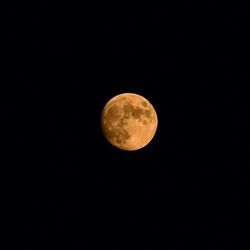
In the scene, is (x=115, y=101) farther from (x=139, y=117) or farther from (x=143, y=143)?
(x=143, y=143)

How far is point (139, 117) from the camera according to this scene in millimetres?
3697

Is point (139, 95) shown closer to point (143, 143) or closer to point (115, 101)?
point (115, 101)

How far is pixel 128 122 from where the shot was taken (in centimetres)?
366

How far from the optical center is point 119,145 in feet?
12.4

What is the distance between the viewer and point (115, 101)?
378 cm

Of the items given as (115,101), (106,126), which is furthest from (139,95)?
(106,126)

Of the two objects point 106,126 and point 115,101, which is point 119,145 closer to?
point 106,126

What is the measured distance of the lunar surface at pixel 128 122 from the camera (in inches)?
144

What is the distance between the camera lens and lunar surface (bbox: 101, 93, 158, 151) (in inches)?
144

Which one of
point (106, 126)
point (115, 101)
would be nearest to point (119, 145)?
point (106, 126)

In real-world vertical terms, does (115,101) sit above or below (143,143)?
above

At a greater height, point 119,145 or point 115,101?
point 115,101

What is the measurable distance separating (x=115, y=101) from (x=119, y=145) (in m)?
0.54

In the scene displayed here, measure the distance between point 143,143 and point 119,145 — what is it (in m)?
0.30
